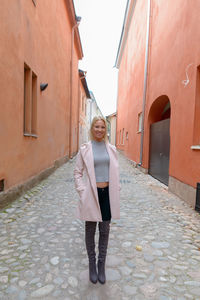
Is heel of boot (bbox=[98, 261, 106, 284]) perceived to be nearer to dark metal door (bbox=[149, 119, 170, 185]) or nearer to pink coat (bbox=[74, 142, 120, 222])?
pink coat (bbox=[74, 142, 120, 222])

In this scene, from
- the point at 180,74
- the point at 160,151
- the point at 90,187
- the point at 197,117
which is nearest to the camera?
the point at 90,187

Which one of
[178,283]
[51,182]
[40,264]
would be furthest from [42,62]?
[178,283]

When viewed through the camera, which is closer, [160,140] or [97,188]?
[97,188]

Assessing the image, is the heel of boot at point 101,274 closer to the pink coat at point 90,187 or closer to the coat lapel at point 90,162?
the pink coat at point 90,187

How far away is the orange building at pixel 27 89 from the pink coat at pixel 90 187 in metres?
2.34

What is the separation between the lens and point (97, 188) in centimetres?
210

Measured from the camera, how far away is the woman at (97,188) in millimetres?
2025

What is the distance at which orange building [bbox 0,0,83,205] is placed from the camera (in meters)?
3.91

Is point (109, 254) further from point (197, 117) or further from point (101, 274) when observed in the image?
point (197, 117)

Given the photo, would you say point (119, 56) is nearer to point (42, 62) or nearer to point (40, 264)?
point (42, 62)

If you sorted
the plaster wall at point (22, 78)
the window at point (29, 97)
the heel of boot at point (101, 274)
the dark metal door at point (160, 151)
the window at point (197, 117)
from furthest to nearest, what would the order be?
the dark metal door at point (160, 151) < the window at point (29, 97) < the window at point (197, 117) < the plaster wall at point (22, 78) < the heel of boot at point (101, 274)

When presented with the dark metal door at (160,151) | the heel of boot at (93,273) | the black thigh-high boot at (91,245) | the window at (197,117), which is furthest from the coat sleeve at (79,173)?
the dark metal door at (160,151)

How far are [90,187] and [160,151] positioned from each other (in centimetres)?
572

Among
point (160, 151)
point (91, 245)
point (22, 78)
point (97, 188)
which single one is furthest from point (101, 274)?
point (160, 151)
